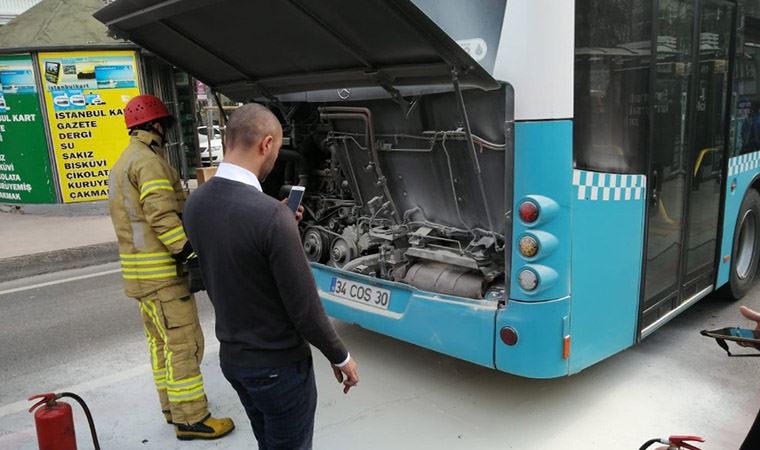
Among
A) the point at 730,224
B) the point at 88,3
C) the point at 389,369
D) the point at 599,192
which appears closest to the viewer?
the point at 599,192

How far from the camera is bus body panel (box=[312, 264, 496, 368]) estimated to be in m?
3.38

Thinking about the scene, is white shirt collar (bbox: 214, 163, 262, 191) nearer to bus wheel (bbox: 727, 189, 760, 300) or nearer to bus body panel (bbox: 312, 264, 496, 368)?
bus body panel (bbox: 312, 264, 496, 368)

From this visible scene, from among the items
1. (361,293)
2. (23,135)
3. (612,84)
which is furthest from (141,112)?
(23,135)

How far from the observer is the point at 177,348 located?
3412 mm

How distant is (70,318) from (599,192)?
4.92 meters

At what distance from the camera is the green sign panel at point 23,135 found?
10234mm

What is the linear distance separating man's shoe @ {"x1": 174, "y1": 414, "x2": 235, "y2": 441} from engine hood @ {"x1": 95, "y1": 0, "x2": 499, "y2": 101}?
2.18 metres

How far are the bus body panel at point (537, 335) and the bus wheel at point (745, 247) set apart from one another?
2.55 metres

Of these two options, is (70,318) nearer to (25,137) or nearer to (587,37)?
(587,37)

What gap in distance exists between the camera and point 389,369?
4.34 m

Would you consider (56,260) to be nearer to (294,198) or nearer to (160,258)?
(160,258)

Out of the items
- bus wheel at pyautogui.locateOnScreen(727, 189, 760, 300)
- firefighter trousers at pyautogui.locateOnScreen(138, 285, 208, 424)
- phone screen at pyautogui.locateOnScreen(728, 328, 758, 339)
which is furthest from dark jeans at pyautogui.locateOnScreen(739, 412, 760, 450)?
bus wheel at pyautogui.locateOnScreen(727, 189, 760, 300)

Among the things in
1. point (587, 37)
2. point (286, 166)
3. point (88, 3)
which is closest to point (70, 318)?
point (286, 166)

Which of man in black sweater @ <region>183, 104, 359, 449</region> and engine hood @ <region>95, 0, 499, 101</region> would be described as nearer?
man in black sweater @ <region>183, 104, 359, 449</region>
